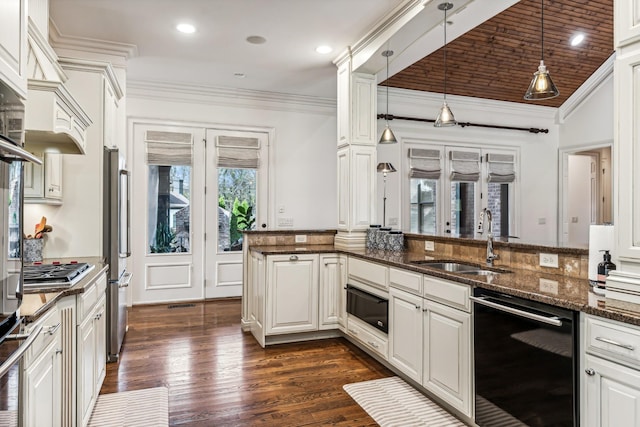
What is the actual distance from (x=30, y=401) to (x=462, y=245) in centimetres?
281

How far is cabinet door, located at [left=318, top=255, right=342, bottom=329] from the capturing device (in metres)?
3.90

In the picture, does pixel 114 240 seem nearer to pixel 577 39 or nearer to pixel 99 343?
pixel 99 343

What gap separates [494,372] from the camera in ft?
6.89

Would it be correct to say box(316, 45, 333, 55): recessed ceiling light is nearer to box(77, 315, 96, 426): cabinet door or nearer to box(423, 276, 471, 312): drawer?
box(423, 276, 471, 312): drawer

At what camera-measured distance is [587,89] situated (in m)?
6.51

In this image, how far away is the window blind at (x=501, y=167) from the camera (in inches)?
265

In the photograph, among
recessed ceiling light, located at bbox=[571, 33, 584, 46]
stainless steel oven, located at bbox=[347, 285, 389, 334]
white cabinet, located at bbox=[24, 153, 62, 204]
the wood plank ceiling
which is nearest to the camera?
white cabinet, located at bbox=[24, 153, 62, 204]

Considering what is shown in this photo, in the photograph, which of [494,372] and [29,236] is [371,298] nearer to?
[494,372]

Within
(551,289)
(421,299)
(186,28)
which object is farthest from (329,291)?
(186,28)

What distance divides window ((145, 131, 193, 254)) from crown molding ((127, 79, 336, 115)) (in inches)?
20.5

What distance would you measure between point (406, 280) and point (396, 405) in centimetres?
80

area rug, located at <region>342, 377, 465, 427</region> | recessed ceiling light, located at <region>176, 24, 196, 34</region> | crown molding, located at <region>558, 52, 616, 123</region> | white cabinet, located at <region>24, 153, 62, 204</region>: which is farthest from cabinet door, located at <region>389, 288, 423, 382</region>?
crown molding, located at <region>558, 52, 616, 123</region>

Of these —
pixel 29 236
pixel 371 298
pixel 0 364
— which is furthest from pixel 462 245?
pixel 29 236

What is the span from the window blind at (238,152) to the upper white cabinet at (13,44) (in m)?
4.23
